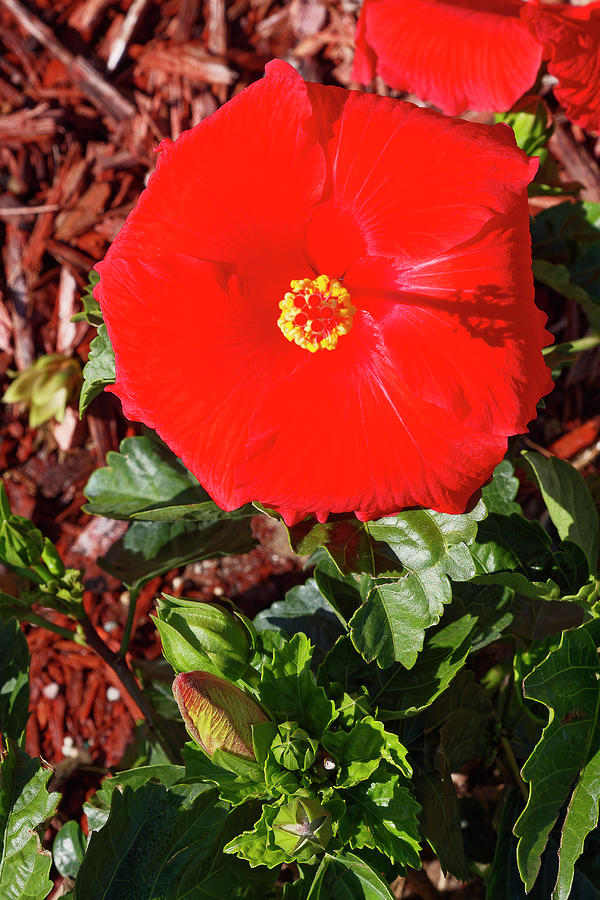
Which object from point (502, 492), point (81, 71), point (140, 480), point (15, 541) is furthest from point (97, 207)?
point (502, 492)

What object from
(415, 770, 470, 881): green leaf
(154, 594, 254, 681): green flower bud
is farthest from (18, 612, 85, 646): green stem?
(415, 770, 470, 881): green leaf

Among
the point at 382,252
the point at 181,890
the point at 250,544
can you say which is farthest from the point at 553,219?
the point at 181,890

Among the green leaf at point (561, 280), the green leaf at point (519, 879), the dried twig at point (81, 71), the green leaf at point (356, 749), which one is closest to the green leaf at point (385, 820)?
the green leaf at point (356, 749)

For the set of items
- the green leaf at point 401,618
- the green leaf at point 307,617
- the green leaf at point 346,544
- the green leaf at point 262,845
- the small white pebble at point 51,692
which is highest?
the green leaf at point 346,544

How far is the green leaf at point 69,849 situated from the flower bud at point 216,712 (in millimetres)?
682

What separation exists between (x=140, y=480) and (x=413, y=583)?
2.20ft

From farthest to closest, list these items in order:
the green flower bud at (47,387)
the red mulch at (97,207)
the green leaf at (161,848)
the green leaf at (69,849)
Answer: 1. the green flower bud at (47,387)
2. the red mulch at (97,207)
3. the green leaf at (69,849)
4. the green leaf at (161,848)

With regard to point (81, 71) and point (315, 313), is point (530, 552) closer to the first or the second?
point (315, 313)

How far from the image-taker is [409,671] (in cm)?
146

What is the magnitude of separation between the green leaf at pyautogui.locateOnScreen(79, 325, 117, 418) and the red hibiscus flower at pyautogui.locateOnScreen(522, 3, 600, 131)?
0.91 metres

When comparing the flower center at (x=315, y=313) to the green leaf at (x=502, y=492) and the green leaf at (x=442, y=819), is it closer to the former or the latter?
the green leaf at (x=502, y=492)

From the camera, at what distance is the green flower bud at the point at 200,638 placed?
1.23 metres

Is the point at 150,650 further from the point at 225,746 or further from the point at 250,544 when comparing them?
the point at 225,746

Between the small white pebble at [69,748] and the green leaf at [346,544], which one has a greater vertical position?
the green leaf at [346,544]
